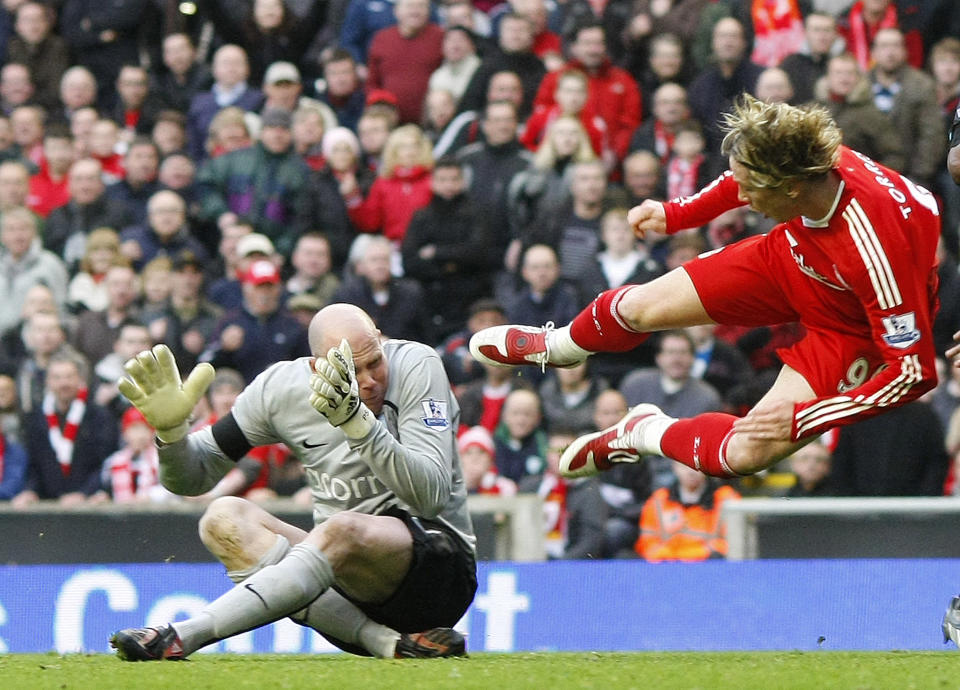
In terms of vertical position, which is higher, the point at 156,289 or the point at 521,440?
the point at 156,289

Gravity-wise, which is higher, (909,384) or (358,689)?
(909,384)

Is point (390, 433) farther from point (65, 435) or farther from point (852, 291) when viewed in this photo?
point (65, 435)

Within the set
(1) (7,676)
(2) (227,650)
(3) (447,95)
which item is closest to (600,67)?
(3) (447,95)

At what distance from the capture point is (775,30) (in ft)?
41.1

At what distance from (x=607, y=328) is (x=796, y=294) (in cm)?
86

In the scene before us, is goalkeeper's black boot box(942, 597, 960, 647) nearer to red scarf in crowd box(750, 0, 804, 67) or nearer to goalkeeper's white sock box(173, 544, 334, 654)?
goalkeeper's white sock box(173, 544, 334, 654)

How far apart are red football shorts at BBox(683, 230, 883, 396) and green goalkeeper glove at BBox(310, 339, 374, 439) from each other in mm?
1691

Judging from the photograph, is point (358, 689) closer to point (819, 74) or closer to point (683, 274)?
point (683, 274)

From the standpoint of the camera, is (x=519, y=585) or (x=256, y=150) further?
(x=256, y=150)

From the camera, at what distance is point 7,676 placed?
240 inches

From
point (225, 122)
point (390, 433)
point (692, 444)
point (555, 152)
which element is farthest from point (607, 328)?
point (225, 122)

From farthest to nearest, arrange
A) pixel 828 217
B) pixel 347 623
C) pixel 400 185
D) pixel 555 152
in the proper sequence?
pixel 400 185 < pixel 555 152 < pixel 347 623 < pixel 828 217

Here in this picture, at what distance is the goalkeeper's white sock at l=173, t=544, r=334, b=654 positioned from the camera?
6156 mm

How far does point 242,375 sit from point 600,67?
11.5 ft
